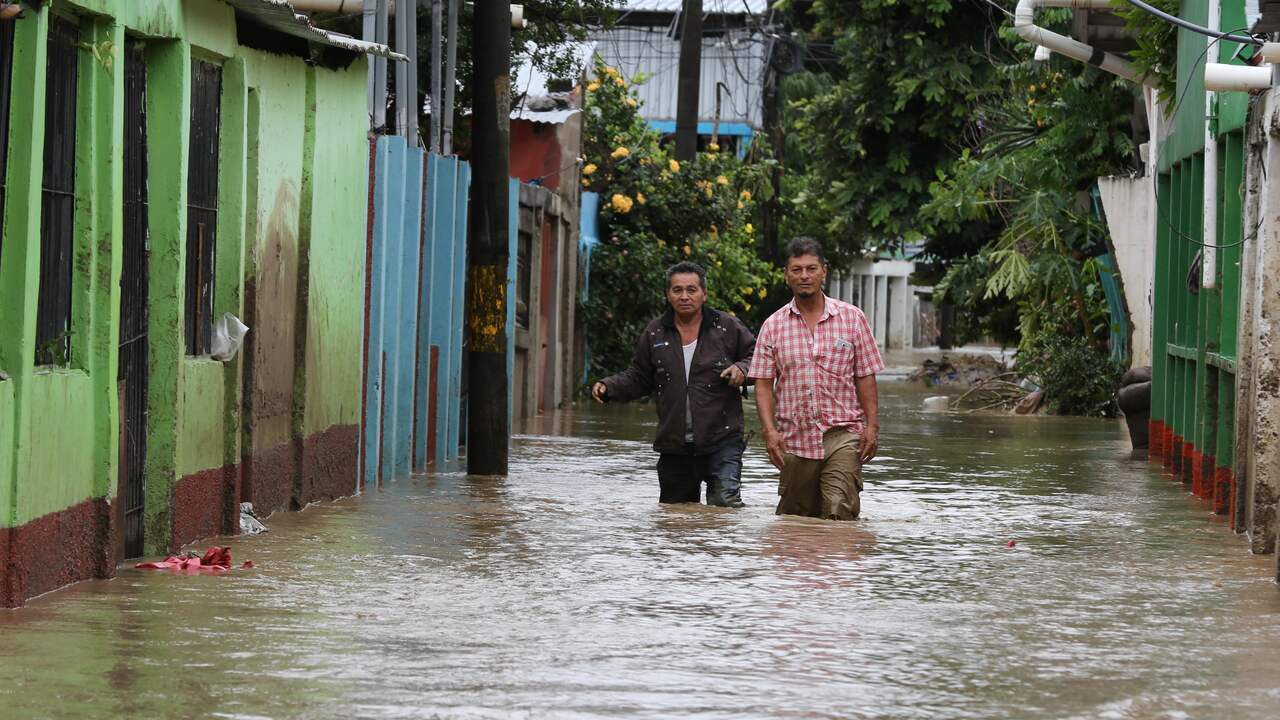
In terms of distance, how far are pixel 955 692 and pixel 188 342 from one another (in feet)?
15.8

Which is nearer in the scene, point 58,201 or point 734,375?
point 58,201

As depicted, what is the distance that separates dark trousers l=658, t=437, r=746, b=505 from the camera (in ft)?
36.9

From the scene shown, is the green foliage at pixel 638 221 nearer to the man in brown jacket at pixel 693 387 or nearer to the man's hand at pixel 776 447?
the man in brown jacket at pixel 693 387

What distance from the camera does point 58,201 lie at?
7.71 meters

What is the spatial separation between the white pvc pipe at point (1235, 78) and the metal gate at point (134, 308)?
5.08 m

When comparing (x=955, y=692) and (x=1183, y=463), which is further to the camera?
(x=1183, y=463)

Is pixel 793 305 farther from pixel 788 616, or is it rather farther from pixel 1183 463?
pixel 1183 463

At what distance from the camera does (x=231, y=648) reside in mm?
6551

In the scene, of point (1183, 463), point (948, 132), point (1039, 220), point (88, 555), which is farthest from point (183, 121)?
point (948, 132)

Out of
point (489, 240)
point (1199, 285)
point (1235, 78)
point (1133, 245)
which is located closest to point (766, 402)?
point (1235, 78)

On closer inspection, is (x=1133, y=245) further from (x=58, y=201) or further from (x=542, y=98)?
(x=58, y=201)

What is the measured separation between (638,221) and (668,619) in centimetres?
1926

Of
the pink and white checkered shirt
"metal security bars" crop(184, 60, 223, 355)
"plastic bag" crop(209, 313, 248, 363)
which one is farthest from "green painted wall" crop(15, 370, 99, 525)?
the pink and white checkered shirt

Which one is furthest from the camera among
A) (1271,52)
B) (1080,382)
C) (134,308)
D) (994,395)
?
(994,395)
